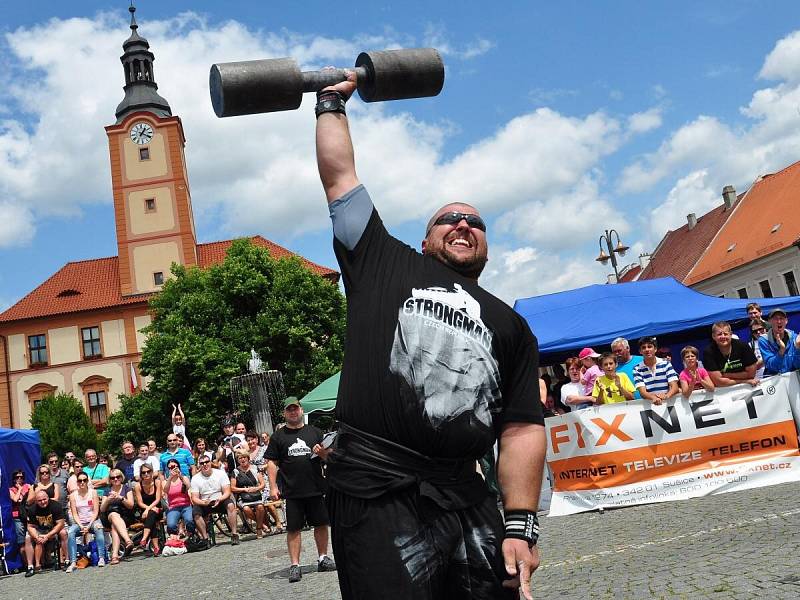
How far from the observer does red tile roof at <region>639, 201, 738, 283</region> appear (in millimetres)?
60866

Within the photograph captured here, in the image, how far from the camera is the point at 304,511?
9.82 m

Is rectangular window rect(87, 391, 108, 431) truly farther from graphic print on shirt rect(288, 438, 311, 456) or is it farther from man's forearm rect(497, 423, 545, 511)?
man's forearm rect(497, 423, 545, 511)

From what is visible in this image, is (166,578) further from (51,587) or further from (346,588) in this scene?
(346,588)

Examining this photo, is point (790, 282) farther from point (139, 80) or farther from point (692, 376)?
point (139, 80)

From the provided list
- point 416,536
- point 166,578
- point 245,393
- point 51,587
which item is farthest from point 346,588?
point 245,393

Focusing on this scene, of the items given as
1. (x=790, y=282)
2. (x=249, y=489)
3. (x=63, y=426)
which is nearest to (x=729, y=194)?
(x=790, y=282)

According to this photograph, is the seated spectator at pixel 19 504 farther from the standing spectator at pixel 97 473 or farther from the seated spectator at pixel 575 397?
A: the seated spectator at pixel 575 397

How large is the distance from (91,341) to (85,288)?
4.14 metres

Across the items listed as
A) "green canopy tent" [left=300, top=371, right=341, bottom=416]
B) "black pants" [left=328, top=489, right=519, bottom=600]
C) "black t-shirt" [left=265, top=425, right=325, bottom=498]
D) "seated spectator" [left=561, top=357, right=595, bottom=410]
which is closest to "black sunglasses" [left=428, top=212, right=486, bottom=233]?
"black pants" [left=328, top=489, right=519, bottom=600]

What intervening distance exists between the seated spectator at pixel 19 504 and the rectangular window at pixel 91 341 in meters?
44.5

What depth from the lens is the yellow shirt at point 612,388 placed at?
10.8 metres

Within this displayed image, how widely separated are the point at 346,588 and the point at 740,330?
48.7ft

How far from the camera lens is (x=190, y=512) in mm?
14758

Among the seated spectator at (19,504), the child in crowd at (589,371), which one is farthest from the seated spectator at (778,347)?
the seated spectator at (19,504)
